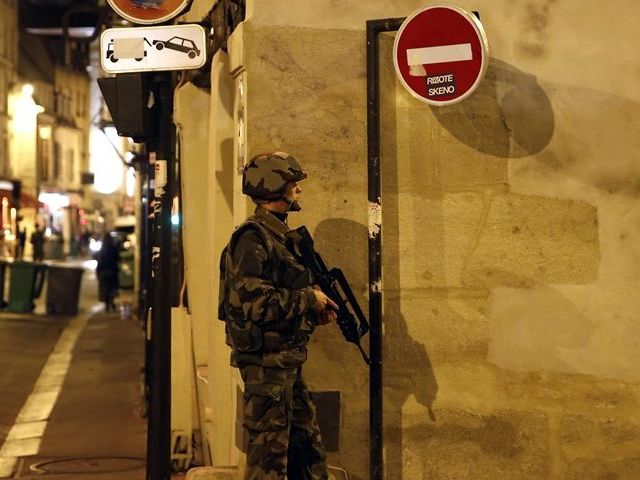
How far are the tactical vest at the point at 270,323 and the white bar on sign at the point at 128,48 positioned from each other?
1.33 meters

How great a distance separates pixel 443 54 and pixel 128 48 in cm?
170

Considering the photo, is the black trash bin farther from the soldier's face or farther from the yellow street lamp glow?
the yellow street lamp glow

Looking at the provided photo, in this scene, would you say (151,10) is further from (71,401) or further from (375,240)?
(71,401)

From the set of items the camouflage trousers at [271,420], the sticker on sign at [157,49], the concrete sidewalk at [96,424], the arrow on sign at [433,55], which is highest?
the sticker on sign at [157,49]

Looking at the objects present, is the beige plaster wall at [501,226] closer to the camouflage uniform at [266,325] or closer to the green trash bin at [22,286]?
the camouflage uniform at [266,325]

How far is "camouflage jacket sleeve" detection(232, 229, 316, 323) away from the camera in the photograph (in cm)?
419

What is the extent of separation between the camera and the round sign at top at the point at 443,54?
4.79 meters

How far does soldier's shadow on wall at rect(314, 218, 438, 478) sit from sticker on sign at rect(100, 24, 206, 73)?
45.9 inches

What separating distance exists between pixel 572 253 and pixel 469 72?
125 cm

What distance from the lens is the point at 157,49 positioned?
5.11 m

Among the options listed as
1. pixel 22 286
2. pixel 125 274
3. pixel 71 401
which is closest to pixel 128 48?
pixel 71 401

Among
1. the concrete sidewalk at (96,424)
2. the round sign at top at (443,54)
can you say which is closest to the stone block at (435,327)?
the round sign at top at (443,54)

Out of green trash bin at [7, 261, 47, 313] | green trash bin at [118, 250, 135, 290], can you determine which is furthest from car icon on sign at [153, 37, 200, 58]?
green trash bin at [118, 250, 135, 290]

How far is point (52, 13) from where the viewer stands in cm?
2389
